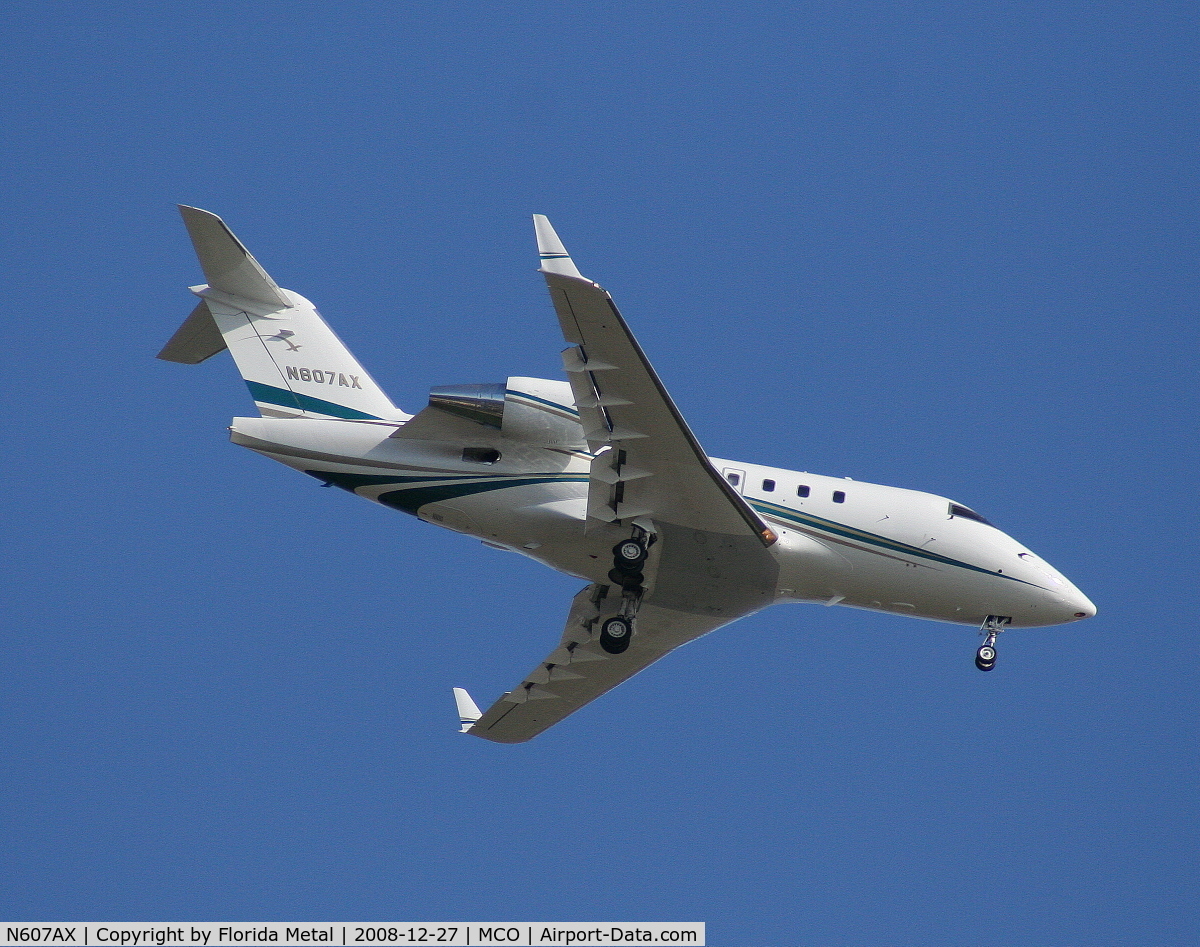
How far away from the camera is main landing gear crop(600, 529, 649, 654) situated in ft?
69.3

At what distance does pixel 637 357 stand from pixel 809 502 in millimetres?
4694

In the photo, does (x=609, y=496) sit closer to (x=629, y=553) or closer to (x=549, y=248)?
(x=629, y=553)

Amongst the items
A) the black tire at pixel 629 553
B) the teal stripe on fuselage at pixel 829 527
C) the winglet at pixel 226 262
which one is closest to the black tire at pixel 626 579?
the black tire at pixel 629 553

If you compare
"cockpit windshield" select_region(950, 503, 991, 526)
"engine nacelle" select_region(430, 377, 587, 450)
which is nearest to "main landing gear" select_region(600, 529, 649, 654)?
"engine nacelle" select_region(430, 377, 587, 450)

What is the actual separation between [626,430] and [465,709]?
336 inches

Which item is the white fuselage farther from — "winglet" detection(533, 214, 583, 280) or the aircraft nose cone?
"winglet" detection(533, 214, 583, 280)

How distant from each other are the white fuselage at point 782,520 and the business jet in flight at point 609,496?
0.03m

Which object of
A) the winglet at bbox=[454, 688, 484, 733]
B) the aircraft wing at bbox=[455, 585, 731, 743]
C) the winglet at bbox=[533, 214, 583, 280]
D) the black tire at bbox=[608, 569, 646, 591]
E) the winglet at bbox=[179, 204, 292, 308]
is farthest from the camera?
the winglet at bbox=[454, 688, 484, 733]

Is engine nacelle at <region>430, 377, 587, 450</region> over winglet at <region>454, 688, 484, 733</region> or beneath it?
over

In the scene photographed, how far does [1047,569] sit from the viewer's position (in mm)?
22906

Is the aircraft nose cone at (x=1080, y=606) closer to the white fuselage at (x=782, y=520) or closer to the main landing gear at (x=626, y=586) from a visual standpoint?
the white fuselage at (x=782, y=520)

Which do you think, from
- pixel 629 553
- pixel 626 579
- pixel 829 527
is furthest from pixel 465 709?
pixel 829 527

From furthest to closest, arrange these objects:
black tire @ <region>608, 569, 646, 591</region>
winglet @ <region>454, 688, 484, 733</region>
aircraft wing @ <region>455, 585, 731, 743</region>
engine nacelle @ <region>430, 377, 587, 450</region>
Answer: winglet @ <region>454, 688, 484, 733</region> < aircraft wing @ <region>455, 585, 731, 743</region> < black tire @ <region>608, 569, 646, 591</region> < engine nacelle @ <region>430, 377, 587, 450</region>

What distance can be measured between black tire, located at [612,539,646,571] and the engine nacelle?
1699 mm
